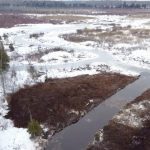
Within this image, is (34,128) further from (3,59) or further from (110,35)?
(110,35)

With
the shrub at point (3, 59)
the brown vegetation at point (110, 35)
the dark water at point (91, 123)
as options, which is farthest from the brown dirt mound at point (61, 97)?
the brown vegetation at point (110, 35)

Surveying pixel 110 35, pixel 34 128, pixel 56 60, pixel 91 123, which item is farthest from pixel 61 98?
pixel 110 35

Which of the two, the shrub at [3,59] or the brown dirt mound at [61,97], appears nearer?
the brown dirt mound at [61,97]

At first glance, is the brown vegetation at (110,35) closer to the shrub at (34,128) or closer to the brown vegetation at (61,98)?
the brown vegetation at (61,98)

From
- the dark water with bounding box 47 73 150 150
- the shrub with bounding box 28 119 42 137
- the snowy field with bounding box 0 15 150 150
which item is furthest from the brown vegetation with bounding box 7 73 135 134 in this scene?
the shrub with bounding box 28 119 42 137

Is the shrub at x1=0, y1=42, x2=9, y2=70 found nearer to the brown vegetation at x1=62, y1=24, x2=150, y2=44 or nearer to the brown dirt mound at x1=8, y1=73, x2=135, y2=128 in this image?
the brown dirt mound at x1=8, y1=73, x2=135, y2=128

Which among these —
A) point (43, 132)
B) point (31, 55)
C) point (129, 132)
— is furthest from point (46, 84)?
point (31, 55)
